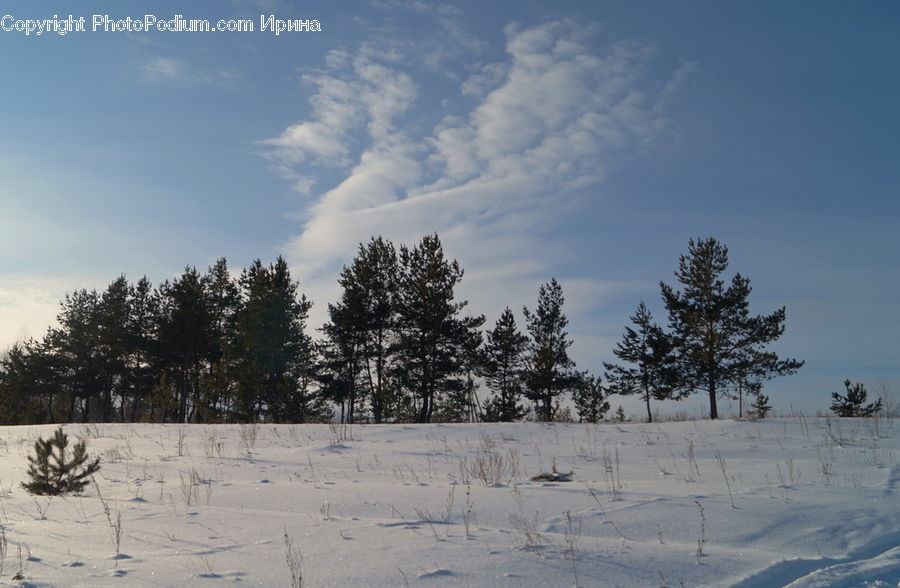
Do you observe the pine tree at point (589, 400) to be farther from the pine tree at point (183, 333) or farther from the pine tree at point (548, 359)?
the pine tree at point (183, 333)

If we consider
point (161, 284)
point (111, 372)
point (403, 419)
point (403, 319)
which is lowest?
point (403, 419)

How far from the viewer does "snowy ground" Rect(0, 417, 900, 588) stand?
3.50m

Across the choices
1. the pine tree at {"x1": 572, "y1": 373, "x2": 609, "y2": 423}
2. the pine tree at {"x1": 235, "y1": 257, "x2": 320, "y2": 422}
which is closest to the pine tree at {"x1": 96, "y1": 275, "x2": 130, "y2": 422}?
the pine tree at {"x1": 235, "y1": 257, "x2": 320, "y2": 422}

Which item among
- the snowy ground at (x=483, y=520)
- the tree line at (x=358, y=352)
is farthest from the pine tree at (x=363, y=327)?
the snowy ground at (x=483, y=520)

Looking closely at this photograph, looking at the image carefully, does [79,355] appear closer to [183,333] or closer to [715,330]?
[183,333]

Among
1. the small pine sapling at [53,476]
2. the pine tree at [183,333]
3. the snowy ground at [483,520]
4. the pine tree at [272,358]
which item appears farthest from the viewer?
the pine tree at [183,333]

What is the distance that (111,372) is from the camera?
134 ft

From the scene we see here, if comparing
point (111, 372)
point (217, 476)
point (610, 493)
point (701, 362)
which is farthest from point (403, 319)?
point (610, 493)

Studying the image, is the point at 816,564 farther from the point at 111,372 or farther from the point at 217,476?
the point at 111,372

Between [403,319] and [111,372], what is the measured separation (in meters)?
23.6

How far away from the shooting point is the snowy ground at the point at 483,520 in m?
3.50

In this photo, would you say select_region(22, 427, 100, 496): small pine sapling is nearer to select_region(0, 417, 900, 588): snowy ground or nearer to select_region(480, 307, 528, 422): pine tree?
select_region(0, 417, 900, 588): snowy ground

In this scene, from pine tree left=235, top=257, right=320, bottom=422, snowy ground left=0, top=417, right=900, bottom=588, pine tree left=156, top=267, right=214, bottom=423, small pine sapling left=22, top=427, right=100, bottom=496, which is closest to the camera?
snowy ground left=0, top=417, right=900, bottom=588

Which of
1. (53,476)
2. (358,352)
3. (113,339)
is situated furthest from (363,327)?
(53,476)
